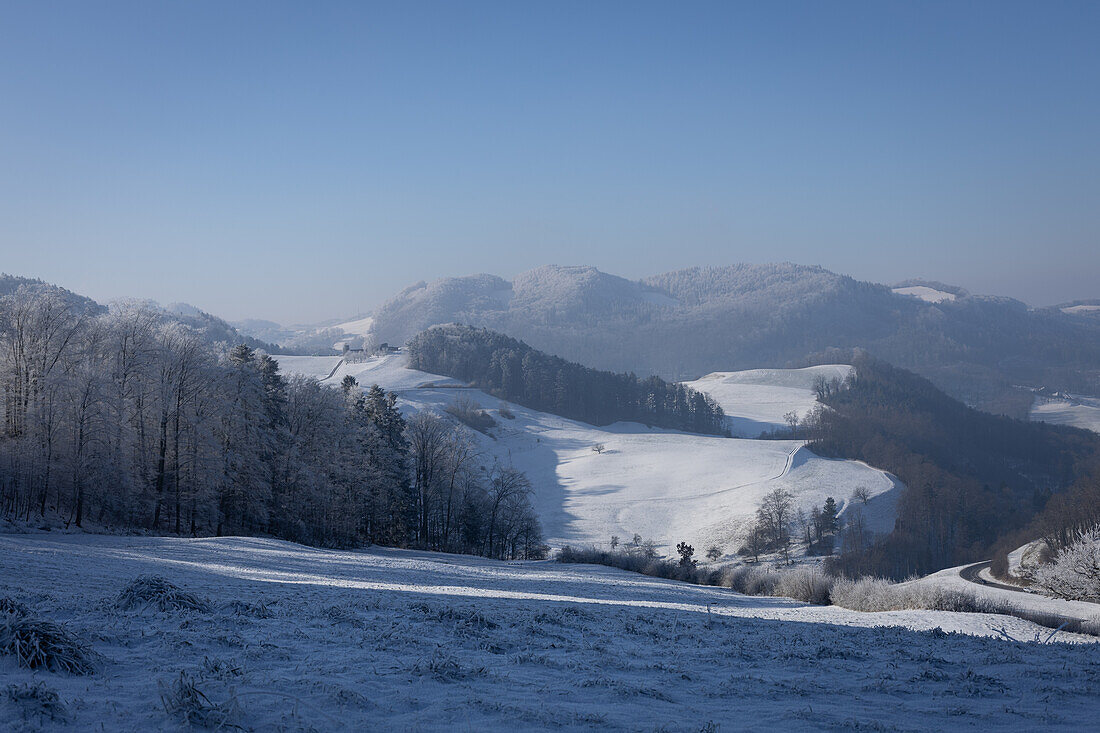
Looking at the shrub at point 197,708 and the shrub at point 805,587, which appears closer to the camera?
the shrub at point 197,708

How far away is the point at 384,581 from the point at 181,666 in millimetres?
13437

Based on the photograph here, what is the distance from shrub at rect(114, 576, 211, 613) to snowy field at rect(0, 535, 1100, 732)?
241 millimetres

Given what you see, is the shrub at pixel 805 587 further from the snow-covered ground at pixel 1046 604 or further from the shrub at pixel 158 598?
the shrub at pixel 158 598

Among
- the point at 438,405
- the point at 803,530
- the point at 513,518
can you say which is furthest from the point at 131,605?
the point at 438,405

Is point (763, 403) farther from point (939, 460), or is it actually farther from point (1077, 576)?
point (1077, 576)

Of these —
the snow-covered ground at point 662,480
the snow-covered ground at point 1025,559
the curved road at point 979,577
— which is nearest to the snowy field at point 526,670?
the curved road at point 979,577

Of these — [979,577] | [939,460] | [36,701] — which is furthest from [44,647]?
[939,460]

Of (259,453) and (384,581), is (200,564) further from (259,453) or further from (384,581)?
(259,453)

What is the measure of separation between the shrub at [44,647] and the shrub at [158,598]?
9.35ft

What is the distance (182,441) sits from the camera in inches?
1540

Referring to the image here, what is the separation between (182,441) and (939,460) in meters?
118

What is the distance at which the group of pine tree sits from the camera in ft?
107

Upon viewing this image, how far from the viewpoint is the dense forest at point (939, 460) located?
70062 millimetres

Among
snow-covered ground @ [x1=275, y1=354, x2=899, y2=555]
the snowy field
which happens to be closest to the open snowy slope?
snow-covered ground @ [x1=275, y1=354, x2=899, y2=555]
